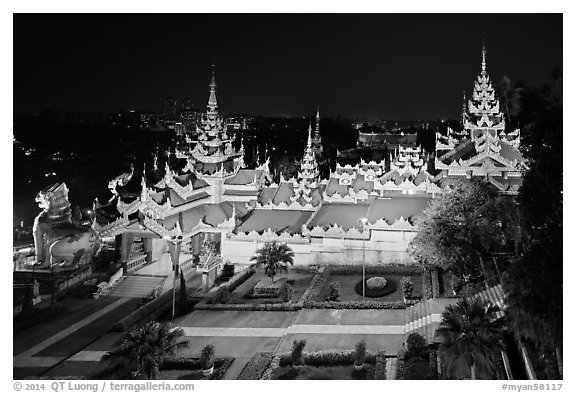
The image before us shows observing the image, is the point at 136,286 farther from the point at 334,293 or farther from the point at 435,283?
the point at 435,283

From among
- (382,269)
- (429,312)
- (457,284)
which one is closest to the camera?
(429,312)

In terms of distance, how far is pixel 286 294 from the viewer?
60.2ft

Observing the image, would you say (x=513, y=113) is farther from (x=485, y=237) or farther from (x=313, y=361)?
(x=313, y=361)

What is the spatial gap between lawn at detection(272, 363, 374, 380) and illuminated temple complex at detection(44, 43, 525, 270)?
925cm

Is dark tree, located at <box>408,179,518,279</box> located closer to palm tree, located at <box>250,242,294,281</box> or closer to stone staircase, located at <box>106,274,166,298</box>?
palm tree, located at <box>250,242,294,281</box>

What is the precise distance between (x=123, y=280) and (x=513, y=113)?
30989mm

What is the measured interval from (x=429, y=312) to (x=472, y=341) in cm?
534

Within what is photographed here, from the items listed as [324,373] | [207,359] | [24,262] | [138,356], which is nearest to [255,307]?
[207,359]

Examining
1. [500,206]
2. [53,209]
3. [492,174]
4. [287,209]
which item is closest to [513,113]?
[492,174]

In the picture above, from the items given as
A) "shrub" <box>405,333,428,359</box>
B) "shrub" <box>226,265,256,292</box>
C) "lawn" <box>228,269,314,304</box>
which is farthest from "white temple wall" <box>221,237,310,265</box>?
"shrub" <box>405,333,428,359</box>

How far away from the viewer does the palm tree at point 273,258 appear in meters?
20.1

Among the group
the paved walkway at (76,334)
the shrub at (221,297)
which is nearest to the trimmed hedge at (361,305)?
the shrub at (221,297)

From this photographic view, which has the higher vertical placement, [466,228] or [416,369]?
[466,228]

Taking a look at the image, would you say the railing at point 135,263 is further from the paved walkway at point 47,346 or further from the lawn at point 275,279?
the lawn at point 275,279
